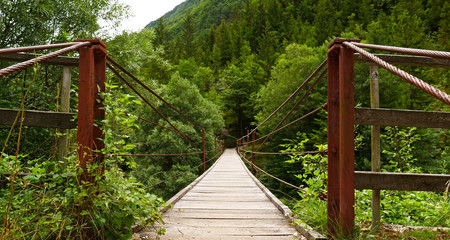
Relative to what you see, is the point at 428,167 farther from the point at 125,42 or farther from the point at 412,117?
the point at 125,42

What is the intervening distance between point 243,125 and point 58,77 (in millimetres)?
27261

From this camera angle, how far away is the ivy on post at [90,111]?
4.11ft

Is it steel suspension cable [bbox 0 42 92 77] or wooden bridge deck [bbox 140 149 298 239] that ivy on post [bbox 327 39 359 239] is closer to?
wooden bridge deck [bbox 140 149 298 239]

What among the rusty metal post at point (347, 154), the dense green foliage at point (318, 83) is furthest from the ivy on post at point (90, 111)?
the dense green foliage at point (318, 83)

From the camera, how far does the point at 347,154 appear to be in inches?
51.4

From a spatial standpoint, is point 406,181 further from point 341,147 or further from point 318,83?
point 318,83

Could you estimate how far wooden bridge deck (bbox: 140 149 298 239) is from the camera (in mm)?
1650

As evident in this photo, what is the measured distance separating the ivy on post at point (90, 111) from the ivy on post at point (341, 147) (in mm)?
1245

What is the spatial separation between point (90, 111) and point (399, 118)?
1.87 m

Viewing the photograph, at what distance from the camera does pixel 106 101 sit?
1297 mm

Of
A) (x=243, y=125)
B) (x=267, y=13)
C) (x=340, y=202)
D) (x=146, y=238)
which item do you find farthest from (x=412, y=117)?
(x=267, y=13)

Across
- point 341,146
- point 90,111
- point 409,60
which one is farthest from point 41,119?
point 409,60

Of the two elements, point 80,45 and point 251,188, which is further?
point 251,188

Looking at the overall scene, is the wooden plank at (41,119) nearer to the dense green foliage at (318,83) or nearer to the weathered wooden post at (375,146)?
the dense green foliage at (318,83)
